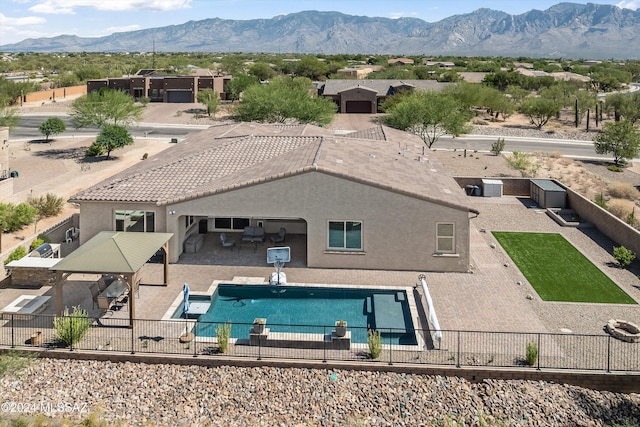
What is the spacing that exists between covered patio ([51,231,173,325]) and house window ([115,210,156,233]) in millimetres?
4002

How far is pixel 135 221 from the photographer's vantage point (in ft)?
84.2

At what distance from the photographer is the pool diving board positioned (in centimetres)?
1977

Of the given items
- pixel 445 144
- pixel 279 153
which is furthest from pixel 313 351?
pixel 445 144

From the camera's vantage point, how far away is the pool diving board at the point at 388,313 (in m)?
19.8

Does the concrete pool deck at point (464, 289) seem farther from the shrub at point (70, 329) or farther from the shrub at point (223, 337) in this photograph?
the shrub at point (223, 337)

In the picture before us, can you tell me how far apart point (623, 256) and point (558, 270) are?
3.29 metres

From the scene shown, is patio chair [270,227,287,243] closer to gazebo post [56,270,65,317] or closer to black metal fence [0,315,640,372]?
black metal fence [0,315,640,372]

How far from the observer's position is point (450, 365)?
17016 mm

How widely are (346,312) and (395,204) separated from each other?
597 cm

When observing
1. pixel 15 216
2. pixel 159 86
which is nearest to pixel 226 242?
pixel 15 216

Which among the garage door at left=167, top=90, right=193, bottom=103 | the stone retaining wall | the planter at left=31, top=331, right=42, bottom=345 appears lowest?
the stone retaining wall

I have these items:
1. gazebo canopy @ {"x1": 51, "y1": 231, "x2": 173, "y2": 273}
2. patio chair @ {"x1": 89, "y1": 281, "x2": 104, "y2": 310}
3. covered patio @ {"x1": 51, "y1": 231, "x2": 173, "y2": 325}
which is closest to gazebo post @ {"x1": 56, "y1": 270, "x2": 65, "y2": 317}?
covered patio @ {"x1": 51, "y1": 231, "x2": 173, "y2": 325}

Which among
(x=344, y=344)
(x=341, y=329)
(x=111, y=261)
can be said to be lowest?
(x=344, y=344)

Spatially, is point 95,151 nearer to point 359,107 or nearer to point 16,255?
point 16,255
